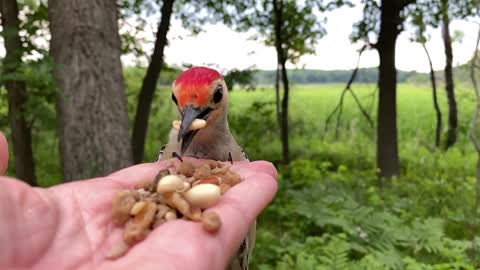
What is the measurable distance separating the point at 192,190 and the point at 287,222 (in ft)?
12.3

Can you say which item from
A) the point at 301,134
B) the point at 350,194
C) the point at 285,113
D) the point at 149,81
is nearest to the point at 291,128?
the point at 301,134

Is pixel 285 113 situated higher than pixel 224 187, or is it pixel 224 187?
pixel 224 187

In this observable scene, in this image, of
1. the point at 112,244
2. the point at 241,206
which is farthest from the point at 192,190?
the point at 112,244

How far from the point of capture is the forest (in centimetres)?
375

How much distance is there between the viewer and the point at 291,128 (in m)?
13.1

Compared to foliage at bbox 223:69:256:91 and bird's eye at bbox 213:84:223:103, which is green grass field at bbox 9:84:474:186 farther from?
bird's eye at bbox 213:84:223:103

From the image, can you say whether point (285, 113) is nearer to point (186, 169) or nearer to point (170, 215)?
point (186, 169)

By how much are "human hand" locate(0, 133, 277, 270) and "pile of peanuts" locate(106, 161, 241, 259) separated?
1.5 inches

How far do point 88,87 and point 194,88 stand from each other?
221cm

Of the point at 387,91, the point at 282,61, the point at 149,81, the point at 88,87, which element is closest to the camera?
the point at 88,87

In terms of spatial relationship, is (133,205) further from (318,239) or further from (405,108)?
(405,108)

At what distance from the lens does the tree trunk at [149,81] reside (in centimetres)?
745

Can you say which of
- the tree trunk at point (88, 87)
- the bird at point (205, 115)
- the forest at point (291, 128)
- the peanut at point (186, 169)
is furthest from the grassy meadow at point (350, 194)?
the peanut at point (186, 169)

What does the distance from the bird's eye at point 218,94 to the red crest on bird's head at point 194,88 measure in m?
0.06
